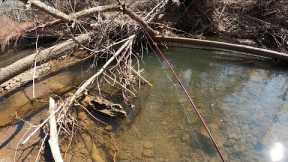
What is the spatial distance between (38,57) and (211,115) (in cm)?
348

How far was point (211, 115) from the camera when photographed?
19.8ft

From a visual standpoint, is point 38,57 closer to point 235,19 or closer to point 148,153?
point 148,153

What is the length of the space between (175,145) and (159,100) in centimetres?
130

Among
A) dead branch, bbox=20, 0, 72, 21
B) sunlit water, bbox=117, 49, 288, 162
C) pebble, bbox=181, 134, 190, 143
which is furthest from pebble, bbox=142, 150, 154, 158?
dead branch, bbox=20, 0, 72, 21

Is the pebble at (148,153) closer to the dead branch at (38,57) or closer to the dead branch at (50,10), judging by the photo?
the dead branch at (50,10)

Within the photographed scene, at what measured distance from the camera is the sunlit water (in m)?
5.21

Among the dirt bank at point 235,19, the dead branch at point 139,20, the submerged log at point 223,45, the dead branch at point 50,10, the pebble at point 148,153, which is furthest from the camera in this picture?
the dirt bank at point 235,19

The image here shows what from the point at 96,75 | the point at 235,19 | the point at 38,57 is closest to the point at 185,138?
the point at 96,75

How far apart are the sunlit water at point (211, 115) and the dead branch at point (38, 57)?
1.65 meters

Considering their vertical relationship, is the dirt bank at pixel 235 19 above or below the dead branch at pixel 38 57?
above

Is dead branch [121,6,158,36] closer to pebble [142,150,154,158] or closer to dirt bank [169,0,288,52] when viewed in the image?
dirt bank [169,0,288,52]

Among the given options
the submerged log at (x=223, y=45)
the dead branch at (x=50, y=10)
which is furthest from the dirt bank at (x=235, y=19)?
the dead branch at (x=50, y=10)

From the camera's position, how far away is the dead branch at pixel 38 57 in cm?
646

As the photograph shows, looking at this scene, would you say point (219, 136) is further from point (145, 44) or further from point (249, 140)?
point (145, 44)
